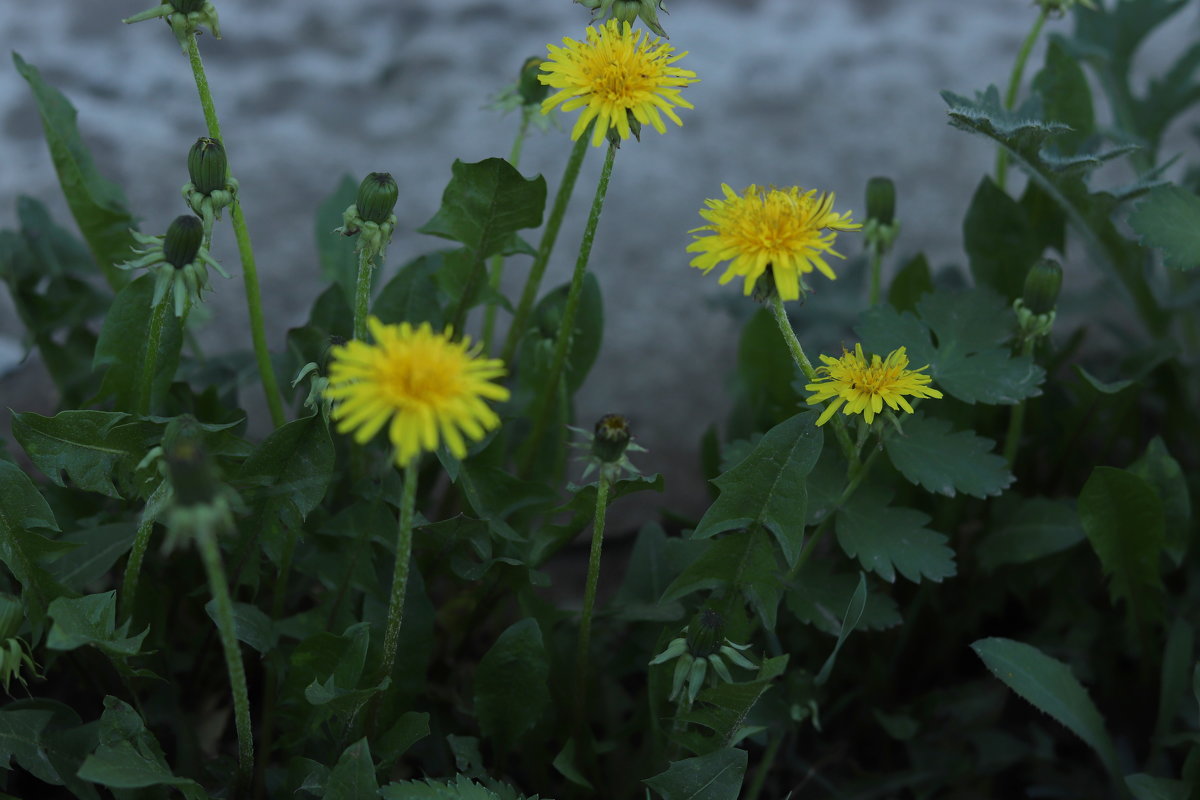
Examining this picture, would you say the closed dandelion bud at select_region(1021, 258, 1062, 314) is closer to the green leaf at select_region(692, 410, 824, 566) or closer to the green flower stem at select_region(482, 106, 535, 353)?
the green leaf at select_region(692, 410, 824, 566)

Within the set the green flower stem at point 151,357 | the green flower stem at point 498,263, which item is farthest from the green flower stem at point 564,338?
the green flower stem at point 151,357

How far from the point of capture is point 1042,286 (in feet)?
6.58

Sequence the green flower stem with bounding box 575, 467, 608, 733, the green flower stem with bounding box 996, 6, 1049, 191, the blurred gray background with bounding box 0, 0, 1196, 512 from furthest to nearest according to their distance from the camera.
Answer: the blurred gray background with bounding box 0, 0, 1196, 512 < the green flower stem with bounding box 996, 6, 1049, 191 < the green flower stem with bounding box 575, 467, 608, 733

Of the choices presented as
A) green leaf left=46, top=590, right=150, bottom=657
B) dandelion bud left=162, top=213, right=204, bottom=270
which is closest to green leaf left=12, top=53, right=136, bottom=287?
dandelion bud left=162, top=213, right=204, bottom=270

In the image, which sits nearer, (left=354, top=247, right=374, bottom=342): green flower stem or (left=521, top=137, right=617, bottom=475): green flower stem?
(left=354, top=247, right=374, bottom=342): green flower stem

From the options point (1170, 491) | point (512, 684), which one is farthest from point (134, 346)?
point (1170, 491)

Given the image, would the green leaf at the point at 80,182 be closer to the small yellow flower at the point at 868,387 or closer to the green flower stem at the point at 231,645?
the green flower stem at the point at 231,645

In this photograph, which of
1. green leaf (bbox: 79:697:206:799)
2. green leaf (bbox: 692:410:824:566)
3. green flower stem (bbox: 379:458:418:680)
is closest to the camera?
green flower stem (bbox: 379:458:418:680)

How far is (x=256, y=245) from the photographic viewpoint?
314 centimetres

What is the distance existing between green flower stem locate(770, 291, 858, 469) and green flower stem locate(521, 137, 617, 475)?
12.7 inches

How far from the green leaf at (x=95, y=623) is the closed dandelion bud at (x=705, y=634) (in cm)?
74

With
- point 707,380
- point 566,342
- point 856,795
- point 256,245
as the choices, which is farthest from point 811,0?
point 856,795

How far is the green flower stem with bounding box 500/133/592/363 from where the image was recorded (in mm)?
2086

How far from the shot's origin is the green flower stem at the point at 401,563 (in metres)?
1.35
